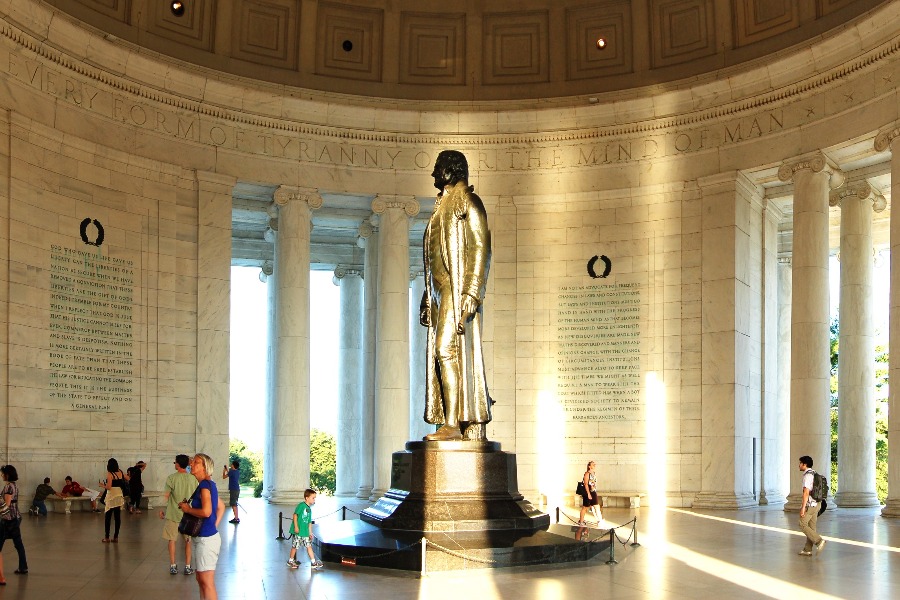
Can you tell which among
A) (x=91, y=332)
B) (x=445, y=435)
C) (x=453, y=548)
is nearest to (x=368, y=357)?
(x=91, y=332)

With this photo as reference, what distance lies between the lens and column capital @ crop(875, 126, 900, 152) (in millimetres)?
28620

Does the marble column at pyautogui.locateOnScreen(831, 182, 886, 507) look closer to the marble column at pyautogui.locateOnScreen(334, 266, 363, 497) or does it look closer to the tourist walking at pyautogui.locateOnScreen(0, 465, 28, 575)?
the marble column at pyautogui.locateOnScreen(334, 266, 363, 497)

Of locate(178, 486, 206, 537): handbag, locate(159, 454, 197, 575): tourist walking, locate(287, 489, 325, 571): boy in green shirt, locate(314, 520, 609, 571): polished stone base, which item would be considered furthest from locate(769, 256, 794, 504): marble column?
locate(178, 486, 206, 537): handbag

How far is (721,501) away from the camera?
31828 millimetres

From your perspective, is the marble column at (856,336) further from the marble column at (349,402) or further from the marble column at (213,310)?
the marble column at (213,310)

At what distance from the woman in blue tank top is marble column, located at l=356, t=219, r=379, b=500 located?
2474 cm

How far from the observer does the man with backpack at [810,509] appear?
18.9 meters

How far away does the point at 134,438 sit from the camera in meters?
30.8

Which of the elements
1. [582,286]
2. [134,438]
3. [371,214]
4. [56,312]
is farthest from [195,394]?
[582,286]

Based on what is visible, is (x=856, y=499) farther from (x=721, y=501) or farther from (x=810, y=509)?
(x=810, y=509)

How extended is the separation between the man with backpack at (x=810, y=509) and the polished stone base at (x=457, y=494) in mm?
4700

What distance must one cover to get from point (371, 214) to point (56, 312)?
12134mm

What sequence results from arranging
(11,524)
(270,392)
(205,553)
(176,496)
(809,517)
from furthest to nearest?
→ (270,392) < (809,517) < (176,496) < (11,524) < (205,553)

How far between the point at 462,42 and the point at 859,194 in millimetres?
13877
